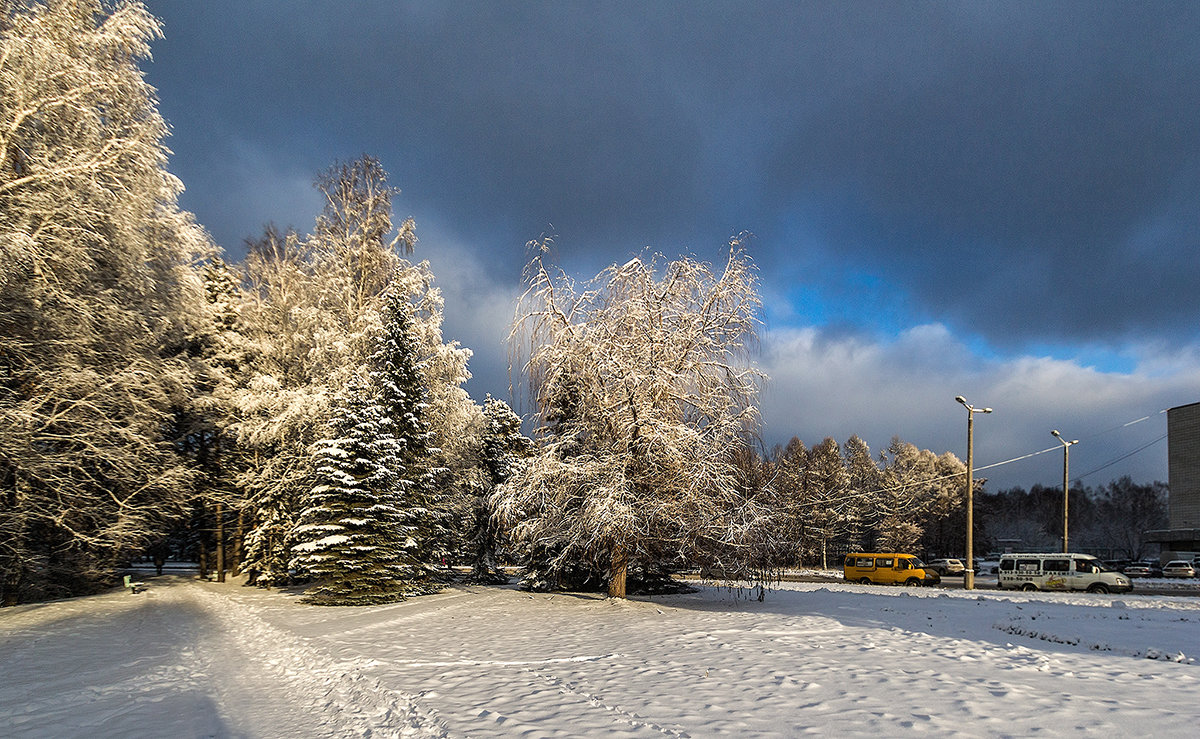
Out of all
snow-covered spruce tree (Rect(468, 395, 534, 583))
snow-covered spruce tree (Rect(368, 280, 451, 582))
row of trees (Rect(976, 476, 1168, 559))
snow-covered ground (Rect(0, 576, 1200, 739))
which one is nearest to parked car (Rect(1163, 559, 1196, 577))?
row of trees (Rect(976, 476, 1168, 559))

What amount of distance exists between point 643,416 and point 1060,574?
936 inches

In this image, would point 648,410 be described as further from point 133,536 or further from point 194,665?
point 133,536

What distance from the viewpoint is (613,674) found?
8.84 m

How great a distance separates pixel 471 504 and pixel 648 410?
13.6m

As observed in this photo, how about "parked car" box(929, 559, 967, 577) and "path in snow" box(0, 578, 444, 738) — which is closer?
"path in snow" box(0, 578, 444, 738)

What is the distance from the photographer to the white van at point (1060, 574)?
88.5 ft

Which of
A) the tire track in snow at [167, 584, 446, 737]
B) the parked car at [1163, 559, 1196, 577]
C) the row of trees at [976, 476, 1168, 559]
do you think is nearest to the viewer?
the tire track in snow at [167, 584, 446, 737]

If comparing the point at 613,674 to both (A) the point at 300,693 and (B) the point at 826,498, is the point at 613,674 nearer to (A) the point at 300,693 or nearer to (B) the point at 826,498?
(A) the point at 300,693

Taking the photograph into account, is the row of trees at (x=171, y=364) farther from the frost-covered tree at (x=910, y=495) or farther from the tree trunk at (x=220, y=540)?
the frost-covered tree at (x=910, y=495)

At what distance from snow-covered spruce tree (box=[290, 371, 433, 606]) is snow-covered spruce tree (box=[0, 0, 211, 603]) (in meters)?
4.43

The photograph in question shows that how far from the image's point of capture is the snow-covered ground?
21.0ft

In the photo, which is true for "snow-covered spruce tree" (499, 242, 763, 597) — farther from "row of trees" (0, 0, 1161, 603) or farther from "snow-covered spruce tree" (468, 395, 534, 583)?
"snow-covered spruce tree" (468, 395, 534, 583)

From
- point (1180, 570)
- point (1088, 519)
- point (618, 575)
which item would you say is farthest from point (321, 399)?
point (1088, 519)

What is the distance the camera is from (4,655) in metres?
11.3
